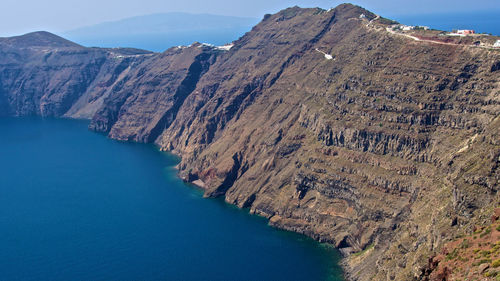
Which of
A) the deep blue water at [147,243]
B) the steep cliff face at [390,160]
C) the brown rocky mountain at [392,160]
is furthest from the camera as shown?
the deep blue water at [147,243]

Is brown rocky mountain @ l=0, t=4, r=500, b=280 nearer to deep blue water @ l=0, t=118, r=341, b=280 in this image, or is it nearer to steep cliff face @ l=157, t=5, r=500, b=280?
steep cliff face @ l=157, t=5, r=500, b=280

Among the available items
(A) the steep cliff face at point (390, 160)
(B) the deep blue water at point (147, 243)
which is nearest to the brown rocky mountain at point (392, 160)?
(A) the steep cliff face at point (390, 160)

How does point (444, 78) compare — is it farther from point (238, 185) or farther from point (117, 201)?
point (117, 201)

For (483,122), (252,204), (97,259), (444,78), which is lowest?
(97,259)

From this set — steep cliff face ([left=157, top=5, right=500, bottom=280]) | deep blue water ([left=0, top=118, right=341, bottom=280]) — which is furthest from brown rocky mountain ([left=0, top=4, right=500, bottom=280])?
deep blue water ([left=0, top=118, right=341, bottom=280])

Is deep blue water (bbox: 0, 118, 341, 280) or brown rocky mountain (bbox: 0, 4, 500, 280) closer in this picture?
brown rocky mountain (bbox: 0, 4, 500, 280)

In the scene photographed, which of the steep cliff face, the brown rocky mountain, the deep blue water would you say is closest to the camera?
the brown rocky mountain

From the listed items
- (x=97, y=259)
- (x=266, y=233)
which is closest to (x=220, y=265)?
(x=266, y=233)

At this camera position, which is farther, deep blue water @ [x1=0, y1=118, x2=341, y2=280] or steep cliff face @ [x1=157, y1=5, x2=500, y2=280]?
deep blue water @ [x1=0, y1=118, x2=341, y2=280]

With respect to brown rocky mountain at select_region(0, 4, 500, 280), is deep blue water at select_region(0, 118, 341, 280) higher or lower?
lower

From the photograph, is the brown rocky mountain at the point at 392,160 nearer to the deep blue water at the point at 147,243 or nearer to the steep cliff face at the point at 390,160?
the steep cliff face at the point at 390,160

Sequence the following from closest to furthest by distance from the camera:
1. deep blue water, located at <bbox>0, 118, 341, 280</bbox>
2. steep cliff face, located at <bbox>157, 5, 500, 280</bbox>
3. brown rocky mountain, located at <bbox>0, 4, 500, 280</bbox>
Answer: brown rocky mountain, located at <bbox>0, 4, 500, 280</bbox>
steep cliff face, located at <bbox>157, 5, 500, 280</bbox>
deep blue water, located at <bbox>0, 118, 341, 280</bbox>
